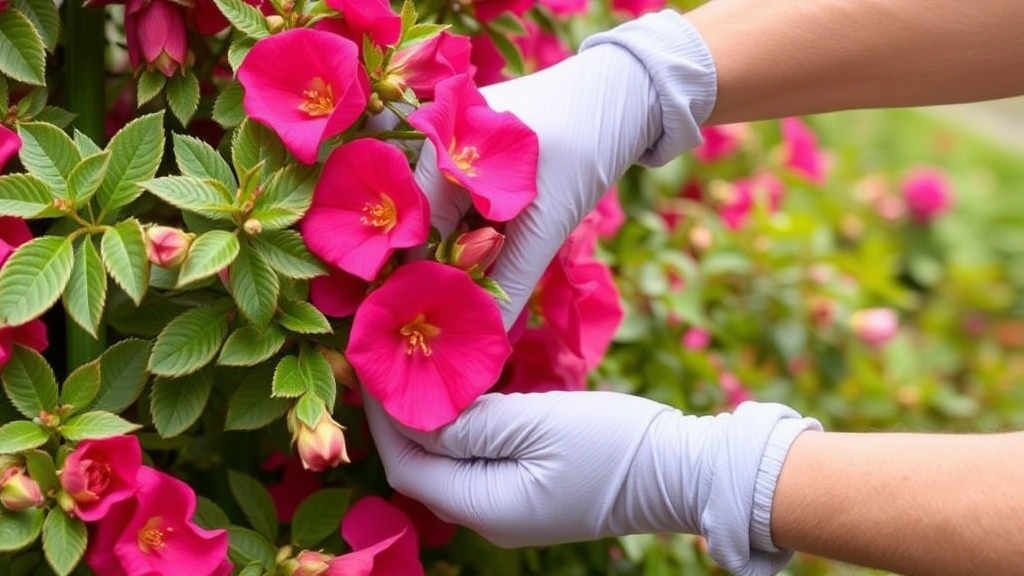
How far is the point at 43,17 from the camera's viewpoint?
0.88 m

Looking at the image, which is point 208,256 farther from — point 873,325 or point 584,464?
point 873,325

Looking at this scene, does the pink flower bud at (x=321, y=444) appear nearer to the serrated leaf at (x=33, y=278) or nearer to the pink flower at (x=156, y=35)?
the serrated leaf at (x=33, y=278)

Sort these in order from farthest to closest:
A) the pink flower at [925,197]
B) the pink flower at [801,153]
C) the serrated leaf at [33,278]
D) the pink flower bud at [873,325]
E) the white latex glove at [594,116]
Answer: the pink flower at [925,197] → the pink flower at [801,153] → the pink flower bud at [873,325] → the white latex glove at [594,116] → the serrated leaf at [33,278]

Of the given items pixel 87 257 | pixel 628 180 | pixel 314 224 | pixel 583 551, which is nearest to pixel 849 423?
pixel 628 180

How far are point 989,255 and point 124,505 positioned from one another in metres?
2.24

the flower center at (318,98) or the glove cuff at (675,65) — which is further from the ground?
the flower center at (318,98)

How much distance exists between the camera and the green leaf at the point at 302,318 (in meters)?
0.81

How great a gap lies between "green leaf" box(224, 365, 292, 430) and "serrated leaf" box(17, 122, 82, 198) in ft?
0.63

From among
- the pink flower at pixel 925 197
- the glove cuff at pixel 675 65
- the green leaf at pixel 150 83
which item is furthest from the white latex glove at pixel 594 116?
the pink flower at pixel 925 197

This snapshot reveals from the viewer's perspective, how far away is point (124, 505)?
0.81 metres

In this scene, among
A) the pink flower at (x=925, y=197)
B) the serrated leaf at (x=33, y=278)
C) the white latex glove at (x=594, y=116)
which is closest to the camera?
the serrated leaf at (x=33, y=278)

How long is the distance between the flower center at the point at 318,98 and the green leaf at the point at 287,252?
0.30 feet

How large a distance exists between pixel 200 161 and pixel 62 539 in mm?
274

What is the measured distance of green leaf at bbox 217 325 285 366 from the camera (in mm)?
798
